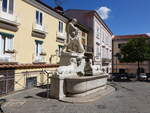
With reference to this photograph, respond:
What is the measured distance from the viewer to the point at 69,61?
10.2 metres

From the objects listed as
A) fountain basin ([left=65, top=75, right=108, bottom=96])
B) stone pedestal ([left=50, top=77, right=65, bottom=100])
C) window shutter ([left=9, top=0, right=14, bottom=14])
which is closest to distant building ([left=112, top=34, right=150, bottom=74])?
window shutter ([left=9, top=0, right=14, bottom=14])

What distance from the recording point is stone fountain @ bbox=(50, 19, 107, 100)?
8.58 meters

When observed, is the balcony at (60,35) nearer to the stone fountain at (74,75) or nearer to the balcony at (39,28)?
the balcony at (39,28)

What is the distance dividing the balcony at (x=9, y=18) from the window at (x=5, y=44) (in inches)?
48.4

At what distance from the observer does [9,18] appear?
12.4m

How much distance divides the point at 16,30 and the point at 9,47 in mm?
1622

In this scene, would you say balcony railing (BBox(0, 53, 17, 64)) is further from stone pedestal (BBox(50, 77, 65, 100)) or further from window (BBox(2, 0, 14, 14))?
stone pedestal (BBox(50, 77, 65, 100))

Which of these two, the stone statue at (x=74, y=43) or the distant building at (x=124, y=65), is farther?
the distant building at (x=124, y=65)

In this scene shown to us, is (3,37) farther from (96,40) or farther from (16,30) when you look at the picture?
(96,40)

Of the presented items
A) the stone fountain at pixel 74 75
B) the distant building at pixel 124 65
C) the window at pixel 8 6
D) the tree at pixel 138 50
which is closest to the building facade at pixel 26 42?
the window at pixel 8 6

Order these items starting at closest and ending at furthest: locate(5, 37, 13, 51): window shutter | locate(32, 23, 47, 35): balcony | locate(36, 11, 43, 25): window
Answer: locate(5, 37, 13, 51): window shutter
locate(32, 23, 47, 35): balcony
locate(36, 11, 43, 25): window

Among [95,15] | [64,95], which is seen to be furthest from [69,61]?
[95,15]

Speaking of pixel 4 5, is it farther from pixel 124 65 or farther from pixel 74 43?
pixel 124 65

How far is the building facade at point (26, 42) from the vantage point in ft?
40.4
